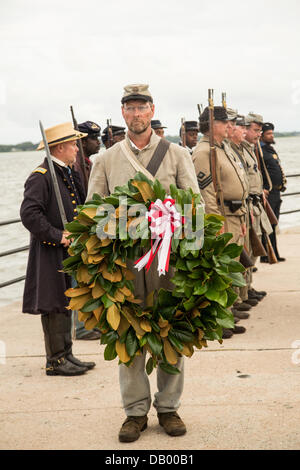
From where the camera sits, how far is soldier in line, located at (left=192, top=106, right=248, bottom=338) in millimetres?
6824

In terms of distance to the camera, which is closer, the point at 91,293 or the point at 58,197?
the point at 91,293

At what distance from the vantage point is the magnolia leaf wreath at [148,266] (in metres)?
3.88

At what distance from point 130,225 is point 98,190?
1.86ft

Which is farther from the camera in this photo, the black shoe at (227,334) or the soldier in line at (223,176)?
the soldier in line at (223,176)

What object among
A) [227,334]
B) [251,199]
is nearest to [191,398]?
[227,334]

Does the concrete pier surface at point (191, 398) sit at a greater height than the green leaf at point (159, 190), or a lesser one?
lesser

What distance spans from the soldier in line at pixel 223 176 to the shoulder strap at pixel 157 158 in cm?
245

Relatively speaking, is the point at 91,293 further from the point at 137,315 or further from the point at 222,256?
the point at 222,256

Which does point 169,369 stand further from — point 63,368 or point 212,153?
point 212,153

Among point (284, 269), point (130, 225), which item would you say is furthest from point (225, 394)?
point (284, 269)

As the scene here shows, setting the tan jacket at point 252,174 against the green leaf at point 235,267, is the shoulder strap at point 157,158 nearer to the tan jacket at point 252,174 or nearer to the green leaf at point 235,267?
the green leaf at point 235,267

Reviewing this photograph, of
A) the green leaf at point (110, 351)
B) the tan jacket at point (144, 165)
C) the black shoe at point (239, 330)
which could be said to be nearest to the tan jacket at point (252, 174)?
the black shoe at point (239, 330)

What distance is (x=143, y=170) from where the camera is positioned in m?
4.23

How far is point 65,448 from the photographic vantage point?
13.3 ft
